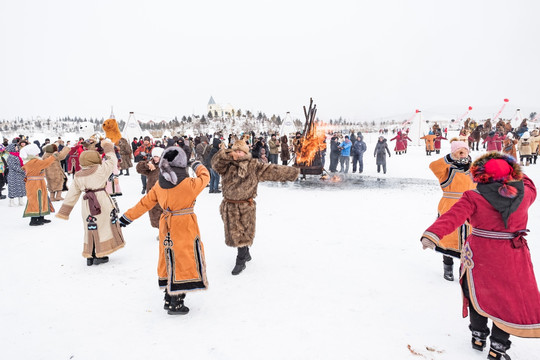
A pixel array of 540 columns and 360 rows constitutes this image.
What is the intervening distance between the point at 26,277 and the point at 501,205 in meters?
5.80

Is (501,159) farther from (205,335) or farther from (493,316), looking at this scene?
(205,335)

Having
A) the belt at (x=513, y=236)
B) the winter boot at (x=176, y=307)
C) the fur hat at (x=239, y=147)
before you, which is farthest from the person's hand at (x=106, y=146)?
the belt at (x=513, y=236)

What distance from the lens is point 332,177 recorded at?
41.9 ft

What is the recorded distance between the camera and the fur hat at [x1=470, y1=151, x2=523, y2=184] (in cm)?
232

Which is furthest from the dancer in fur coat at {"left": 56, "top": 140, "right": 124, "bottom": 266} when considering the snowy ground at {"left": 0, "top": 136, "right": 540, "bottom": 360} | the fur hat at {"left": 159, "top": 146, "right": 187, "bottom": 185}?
the fur hat at {"left": 159, "top": 146, "right": 187, "bottom": 185}

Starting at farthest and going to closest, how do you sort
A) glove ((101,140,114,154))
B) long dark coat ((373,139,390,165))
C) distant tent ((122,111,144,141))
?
distant tent ((122,111,144,141)) → long dark coat ((373,139,390,165)) → glove ((101,140,114,154))

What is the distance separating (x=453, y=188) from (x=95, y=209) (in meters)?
5.04

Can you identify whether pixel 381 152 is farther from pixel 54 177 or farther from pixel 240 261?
pixel 54 177

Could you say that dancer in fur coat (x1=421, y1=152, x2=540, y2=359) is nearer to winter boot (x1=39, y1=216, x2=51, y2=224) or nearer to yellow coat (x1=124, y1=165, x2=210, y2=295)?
yellow coat (x1=124, y1=165, x2=210, y2=295)

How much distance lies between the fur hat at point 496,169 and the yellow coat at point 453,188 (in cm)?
148

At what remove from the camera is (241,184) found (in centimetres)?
430

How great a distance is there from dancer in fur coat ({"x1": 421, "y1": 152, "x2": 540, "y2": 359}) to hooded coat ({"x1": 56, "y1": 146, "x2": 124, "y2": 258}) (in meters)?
4.44

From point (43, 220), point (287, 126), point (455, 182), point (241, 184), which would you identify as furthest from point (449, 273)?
point (287, 126)

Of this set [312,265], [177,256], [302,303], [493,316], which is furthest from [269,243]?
[493,316]
